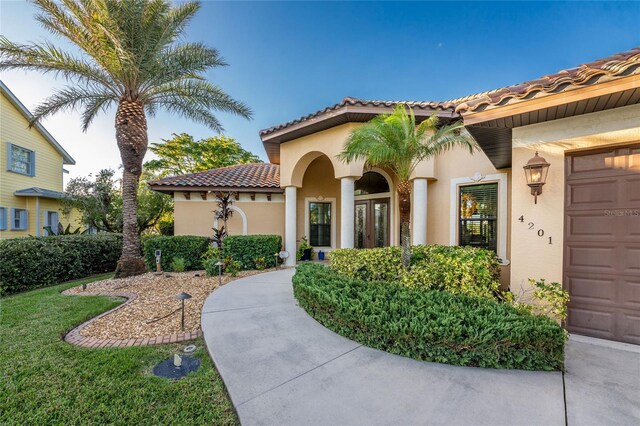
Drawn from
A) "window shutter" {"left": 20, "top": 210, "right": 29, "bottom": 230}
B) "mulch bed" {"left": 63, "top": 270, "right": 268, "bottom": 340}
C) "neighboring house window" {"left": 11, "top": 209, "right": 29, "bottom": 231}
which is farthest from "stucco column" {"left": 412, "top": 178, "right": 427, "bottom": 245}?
"window shutter" {"left": 20, "top": 210, "right": 29, "bottom": 230}

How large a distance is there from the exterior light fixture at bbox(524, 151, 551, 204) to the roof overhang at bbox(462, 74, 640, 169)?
69 centimetres

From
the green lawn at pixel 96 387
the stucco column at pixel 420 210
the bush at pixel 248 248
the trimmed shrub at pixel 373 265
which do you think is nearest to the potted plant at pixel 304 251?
the bush at pixel 248 248

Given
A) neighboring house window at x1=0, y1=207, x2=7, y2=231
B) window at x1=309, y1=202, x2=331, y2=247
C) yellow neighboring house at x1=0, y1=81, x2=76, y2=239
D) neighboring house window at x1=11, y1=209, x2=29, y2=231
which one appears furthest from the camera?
neighboring house window at x1=11, y1=209, x2=29, y2=231

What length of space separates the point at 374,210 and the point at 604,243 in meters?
8.06

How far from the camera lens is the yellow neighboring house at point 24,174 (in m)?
14.1

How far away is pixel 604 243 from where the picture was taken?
3955mm

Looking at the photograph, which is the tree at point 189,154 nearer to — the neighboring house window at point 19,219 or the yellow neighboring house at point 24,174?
the yellow neighboring house at point 24,174

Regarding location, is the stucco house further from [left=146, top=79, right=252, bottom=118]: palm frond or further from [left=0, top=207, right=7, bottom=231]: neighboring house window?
[left=0, top=207, right=7, bottom=231]: neighboring house window

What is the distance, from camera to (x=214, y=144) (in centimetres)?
2773

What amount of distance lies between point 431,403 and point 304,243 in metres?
9.85

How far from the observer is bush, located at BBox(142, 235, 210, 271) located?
32.6ft

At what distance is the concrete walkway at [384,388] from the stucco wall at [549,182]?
4.30 ft

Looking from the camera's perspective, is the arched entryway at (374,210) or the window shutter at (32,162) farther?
the window shutter at (32,162)

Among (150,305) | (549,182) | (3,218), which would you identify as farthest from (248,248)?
(3,218)
